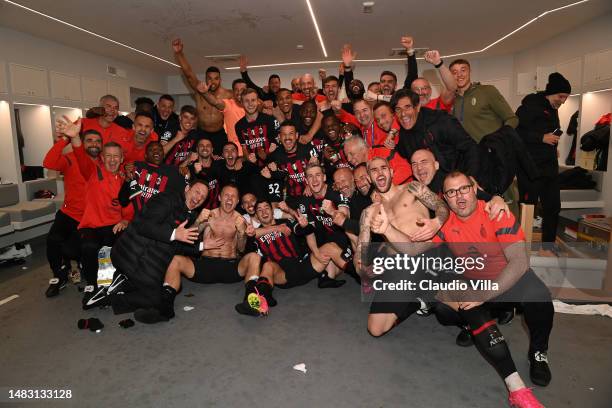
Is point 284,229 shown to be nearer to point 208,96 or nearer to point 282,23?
point 208,96

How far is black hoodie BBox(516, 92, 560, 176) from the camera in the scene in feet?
13.5

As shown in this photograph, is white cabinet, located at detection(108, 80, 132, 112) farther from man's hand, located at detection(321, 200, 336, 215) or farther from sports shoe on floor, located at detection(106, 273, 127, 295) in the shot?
man's hand, located at detection(321, 200, 336, 215)

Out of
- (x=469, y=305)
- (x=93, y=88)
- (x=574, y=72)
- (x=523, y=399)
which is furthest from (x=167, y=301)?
(x=574, y=72)

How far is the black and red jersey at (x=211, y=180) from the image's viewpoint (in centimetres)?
447

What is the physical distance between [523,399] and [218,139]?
427 cm

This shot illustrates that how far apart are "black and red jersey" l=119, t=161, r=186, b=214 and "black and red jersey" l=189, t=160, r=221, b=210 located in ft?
0.67

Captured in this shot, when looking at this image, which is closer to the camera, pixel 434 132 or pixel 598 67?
pixel 434 132

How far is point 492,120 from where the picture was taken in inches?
149

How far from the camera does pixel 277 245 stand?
13.3 feet

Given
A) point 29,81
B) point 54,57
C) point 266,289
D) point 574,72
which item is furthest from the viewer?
point 54,57

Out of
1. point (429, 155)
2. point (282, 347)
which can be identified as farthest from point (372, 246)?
point (282, 347)

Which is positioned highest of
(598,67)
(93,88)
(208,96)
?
(93,88)

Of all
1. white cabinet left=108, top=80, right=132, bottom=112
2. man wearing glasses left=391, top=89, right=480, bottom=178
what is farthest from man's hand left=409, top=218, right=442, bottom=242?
white cabinet left=108, top=80, right=132, bottom=112

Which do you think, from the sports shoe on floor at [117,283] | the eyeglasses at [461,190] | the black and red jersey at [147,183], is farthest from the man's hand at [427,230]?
the sports shoe on floor at [117,283]
